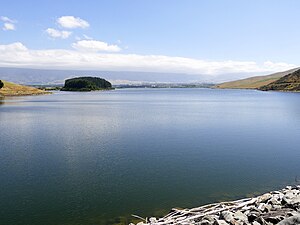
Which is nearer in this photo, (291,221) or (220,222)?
(291,221)

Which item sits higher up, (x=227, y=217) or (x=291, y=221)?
(x=291, y=221)

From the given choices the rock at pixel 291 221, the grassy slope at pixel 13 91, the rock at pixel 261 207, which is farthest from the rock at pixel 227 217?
the grassy slope at pixel 13 91

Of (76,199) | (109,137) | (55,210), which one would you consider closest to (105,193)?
(76,199)

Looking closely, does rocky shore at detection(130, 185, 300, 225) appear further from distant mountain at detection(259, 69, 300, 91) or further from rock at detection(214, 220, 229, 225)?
distant mountain at detection(259, 69, 300, 91)

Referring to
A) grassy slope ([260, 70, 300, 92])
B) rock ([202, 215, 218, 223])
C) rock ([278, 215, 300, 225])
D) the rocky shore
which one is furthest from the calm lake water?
grassy slope ([260, 70, 300, 92])

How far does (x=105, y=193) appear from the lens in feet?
61.7

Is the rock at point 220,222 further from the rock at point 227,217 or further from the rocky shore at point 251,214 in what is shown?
the rock at point 227,217

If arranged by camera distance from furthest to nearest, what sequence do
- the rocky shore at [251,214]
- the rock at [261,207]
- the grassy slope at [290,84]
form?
the grassy slope at [290,84]
the rock at [261,207]
the rocky shore at [251,214]

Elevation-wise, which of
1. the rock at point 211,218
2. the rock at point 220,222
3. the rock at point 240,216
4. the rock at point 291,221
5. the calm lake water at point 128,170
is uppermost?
the rock at point 291,221

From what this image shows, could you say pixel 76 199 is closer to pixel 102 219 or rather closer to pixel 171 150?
pixel 102 219

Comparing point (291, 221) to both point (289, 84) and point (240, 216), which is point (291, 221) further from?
point (289, 84)

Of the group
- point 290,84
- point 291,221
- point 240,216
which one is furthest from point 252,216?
point 290,84

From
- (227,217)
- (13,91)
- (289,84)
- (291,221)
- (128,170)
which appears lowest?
(128,170)

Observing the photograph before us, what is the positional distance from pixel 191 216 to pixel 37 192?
10382mm
